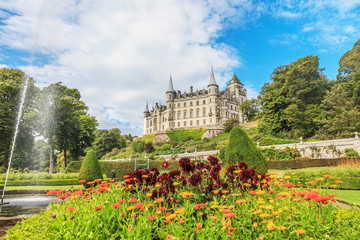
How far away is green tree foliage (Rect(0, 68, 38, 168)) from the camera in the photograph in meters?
23.8

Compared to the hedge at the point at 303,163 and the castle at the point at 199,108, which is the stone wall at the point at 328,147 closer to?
the hedge at the point at 303,163

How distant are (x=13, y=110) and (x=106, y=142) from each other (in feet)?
106

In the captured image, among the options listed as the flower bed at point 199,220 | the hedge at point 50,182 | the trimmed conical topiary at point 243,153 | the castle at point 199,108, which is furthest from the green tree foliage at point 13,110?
the castle at point 199,108

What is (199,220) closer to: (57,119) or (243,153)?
(243,153)

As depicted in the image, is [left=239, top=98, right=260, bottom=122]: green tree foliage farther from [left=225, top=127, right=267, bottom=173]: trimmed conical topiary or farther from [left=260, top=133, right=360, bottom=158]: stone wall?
[left=225, top=127, right=267, bottom=173]: trimmed conical topiary

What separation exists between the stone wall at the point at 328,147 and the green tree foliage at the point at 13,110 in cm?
2971

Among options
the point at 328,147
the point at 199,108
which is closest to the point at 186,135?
the point at 199,108

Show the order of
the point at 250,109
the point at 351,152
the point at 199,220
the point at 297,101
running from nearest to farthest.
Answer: the point at 199,220 < the point at 351,152 < the point at 297,101 < the point at 250,109

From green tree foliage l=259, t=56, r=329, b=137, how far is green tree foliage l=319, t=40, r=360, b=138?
2405 millimetres

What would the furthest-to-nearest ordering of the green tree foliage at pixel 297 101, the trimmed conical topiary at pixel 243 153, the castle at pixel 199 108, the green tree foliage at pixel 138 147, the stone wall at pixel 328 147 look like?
the castle at pixel 199 108 < the green tree foliage at pixel 138 147 < the green tree foliage at pixel 297 101 < the stone wall at pixel 328 147 < the trimmed conical topiary at pixel 243 153

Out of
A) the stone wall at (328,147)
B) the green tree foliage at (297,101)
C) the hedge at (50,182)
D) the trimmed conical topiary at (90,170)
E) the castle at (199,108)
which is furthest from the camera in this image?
the castle at (199,108)

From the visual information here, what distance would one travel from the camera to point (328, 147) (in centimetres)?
2002

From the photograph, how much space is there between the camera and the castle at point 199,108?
5997 centimetres

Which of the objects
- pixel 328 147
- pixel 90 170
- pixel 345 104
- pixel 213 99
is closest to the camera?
pixel 90 170
